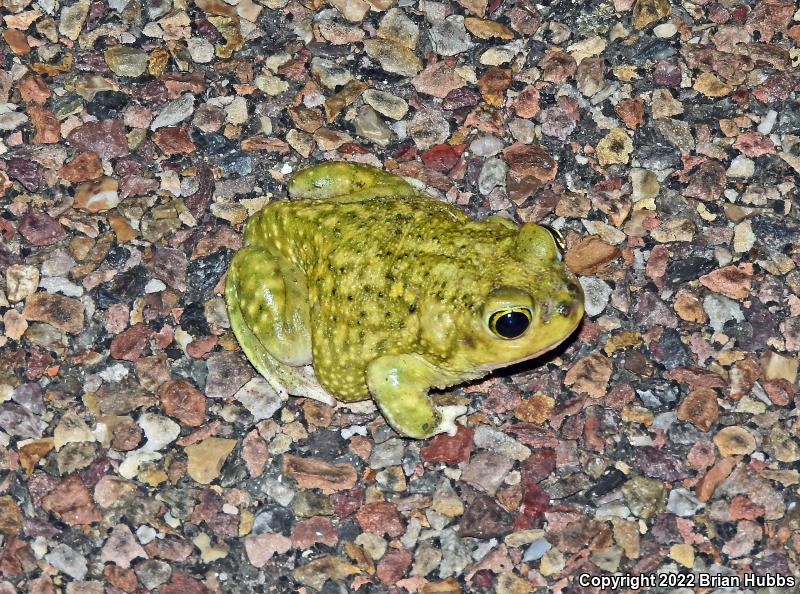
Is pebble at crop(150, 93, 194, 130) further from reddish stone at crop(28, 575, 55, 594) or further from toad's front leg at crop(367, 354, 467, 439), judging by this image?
reddish stone at crop(28, 575, 55, 594)

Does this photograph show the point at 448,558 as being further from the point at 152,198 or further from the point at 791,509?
the point at 152,198

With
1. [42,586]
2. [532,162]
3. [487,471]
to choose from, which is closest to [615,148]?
[532,162]

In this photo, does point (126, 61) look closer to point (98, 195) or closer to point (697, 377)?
point (98, 195)

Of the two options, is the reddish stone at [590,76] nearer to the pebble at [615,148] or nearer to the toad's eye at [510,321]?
the pebble at [615,148]

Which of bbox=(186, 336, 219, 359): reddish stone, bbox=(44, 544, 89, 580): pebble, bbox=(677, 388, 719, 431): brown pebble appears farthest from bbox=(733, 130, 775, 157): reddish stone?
bbox=(44, 544, 89, 580): pebble

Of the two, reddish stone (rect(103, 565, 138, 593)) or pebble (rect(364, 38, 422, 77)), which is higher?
pebble (rect(364, 38, 422, 77))

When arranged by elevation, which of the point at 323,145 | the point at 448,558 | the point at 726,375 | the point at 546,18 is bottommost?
the point at 448,558

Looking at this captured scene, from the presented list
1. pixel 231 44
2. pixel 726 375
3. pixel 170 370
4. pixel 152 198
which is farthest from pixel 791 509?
pixel 231 44
